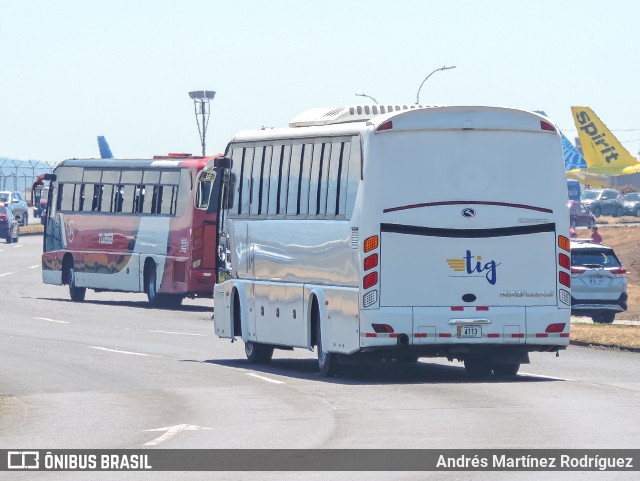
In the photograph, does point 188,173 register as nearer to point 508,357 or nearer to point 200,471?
point 508,357

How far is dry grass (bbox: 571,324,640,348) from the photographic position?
2936 centimetres

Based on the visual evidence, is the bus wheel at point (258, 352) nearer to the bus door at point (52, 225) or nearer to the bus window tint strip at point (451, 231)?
the bus window tint strip at point (451, 231)

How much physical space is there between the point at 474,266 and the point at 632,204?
281ft

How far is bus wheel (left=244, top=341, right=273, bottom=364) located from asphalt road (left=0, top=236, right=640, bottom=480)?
0.28 metres

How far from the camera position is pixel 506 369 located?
75.9 ft

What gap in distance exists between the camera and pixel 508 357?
73.6 feet

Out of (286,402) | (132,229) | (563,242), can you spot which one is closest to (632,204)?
(132,229)

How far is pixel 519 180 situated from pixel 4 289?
33643 millimetres

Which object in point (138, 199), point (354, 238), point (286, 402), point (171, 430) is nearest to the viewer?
point (171, 430)

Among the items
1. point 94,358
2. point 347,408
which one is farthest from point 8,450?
point 94,358

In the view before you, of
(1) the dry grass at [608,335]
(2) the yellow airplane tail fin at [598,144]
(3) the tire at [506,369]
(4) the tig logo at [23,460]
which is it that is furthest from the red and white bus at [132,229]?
(2) the yellow airplane tail fin at [598,144]

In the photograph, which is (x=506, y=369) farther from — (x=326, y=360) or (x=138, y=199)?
(x=138, y=199)

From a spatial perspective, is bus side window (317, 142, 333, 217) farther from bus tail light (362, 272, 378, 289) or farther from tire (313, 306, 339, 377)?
bus tail light (362, 272, 378, 289)

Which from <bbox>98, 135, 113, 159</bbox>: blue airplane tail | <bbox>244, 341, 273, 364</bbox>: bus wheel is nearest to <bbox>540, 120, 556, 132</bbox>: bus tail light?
<bbox>244, 341, 273, 364</bbox>: bus wheel
